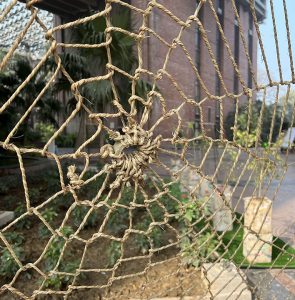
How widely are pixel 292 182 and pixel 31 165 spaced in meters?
6.26

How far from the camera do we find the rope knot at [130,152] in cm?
85

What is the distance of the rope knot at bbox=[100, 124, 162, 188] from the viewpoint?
852mm

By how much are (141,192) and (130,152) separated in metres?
0.30

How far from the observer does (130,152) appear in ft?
2.98

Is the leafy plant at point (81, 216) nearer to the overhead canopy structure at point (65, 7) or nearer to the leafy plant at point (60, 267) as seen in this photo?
the leafy plant at point (60, 267)

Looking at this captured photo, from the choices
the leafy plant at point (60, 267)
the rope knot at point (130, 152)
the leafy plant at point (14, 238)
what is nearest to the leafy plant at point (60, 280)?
the leafy plant at point (60, 267)

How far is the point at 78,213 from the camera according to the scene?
3217 mm

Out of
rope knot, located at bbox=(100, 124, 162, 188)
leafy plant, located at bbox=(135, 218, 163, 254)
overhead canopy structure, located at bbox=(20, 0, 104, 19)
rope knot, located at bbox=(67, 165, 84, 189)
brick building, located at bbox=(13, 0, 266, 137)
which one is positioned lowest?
leafy plant, located at bbox=(135, 218, 163, 254)

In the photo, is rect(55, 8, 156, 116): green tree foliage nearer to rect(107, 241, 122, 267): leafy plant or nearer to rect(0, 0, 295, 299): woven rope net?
rect(0, 0, 295, 299): woven rope net

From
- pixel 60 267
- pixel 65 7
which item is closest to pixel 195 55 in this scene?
pixel 65 7

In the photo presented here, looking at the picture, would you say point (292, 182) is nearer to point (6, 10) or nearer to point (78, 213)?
point (78, 213)

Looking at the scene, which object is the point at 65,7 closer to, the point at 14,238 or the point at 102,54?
the point at 102,54

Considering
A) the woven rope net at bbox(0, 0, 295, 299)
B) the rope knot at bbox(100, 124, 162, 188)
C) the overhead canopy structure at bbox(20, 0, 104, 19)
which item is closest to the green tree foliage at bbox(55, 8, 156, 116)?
the woven rope net at bbox(0, 0, 295, 299)

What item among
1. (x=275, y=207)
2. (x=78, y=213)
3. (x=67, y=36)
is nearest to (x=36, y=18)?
(x=78, y=213)
